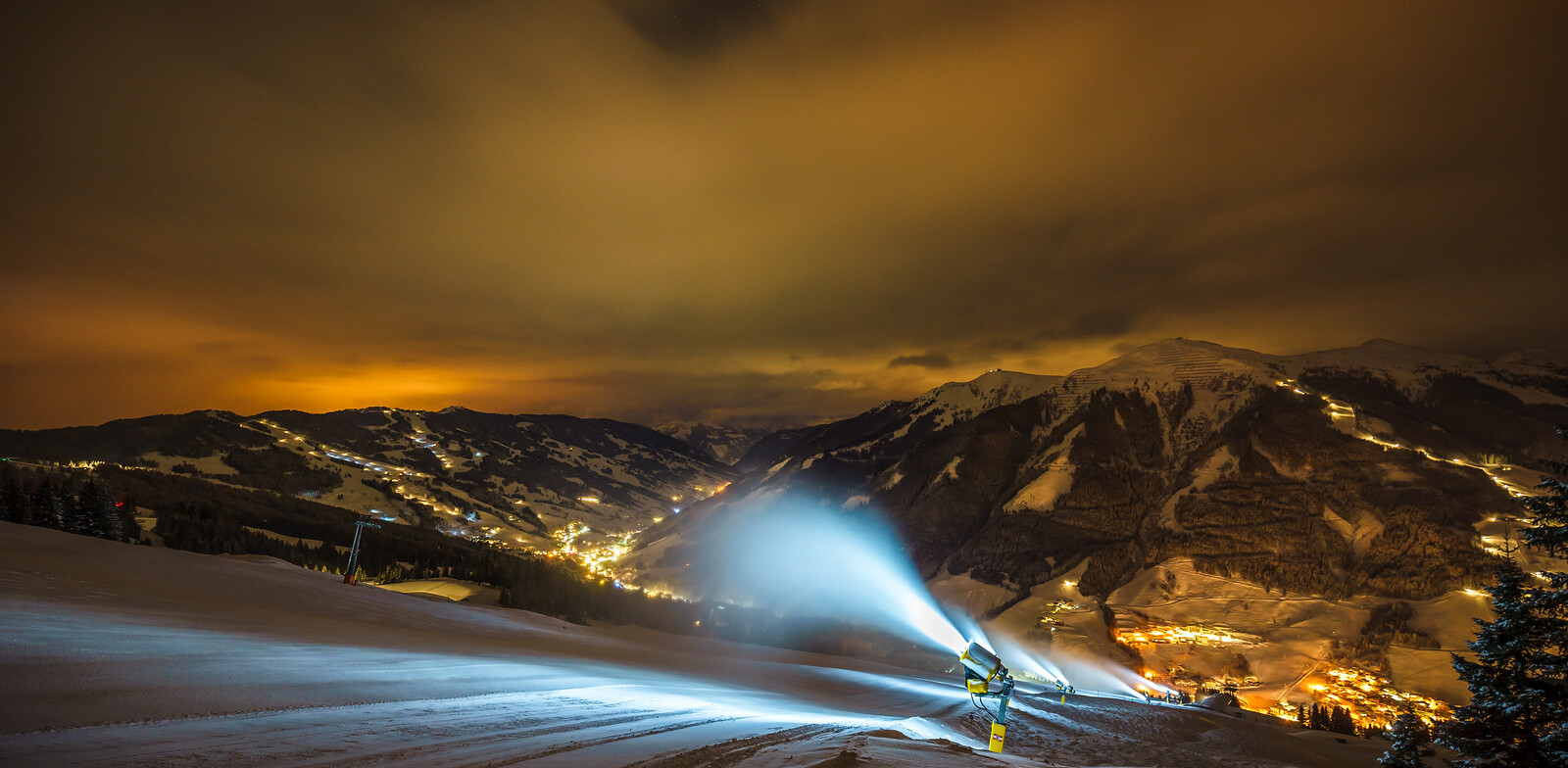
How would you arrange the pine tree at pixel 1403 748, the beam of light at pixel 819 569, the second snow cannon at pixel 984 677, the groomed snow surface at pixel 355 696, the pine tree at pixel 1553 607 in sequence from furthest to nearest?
the beam of light at pixel 819 569 → the pine tree at pixel 1403 748 → the pine tree at pixel 1553 607 → the second snow cannon at pixel 984 677 → the groomed snow surface at pixel 355 696

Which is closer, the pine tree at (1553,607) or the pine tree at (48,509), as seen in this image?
the pine tree at (1553,607)

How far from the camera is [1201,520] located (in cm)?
11088

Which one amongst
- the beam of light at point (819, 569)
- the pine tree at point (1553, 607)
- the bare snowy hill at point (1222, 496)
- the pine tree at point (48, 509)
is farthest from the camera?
the beam of light at point (819, 569)

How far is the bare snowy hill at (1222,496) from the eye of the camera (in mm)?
81688

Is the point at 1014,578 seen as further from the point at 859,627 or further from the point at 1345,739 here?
the point at 1345,739

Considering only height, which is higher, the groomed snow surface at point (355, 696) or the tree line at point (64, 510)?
the groomed snow surface at point (355, 696)

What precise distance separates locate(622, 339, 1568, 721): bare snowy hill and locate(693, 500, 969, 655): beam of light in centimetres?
463

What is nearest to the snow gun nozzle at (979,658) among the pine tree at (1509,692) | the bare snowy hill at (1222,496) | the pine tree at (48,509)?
the pine tree at (1509,692)

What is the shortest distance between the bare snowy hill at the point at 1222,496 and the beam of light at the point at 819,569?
15.2 feet

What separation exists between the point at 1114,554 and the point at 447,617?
11575 centimetres

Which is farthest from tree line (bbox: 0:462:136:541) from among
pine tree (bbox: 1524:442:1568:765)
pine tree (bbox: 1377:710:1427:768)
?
pine tree (bbox: 1377:710:1427:768)

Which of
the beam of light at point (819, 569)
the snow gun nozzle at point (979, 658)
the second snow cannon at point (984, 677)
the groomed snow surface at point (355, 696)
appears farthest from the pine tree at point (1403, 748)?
the beam of light at point (819, 569)

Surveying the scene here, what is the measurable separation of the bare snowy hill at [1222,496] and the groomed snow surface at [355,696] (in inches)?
2872

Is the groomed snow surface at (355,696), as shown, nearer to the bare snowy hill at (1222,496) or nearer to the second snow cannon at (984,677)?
the second snow cannon at (984,677)
